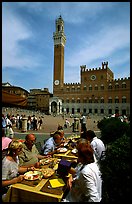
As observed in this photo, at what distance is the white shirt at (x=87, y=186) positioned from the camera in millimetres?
2172

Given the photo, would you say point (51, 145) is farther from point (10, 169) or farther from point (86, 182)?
point (86, 182)

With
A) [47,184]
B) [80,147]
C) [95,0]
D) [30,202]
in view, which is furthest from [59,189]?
[95,0]

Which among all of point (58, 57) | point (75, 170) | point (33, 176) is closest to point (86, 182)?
point (75, 170)

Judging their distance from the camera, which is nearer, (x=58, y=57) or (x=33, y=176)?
(x=33, y=176)

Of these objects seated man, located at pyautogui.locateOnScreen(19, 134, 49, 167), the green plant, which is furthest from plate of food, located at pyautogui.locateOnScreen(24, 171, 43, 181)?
the green plant

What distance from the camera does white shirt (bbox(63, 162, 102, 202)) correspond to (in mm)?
2172

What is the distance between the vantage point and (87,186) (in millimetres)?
2184

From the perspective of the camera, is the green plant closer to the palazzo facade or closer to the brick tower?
the palazzo facade

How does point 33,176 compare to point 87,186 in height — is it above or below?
below

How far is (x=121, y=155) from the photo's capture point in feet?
8.42

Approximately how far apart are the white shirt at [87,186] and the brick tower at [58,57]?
64832mm

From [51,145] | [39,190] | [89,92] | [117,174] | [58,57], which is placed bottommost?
[39,190]

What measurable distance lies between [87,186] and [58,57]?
6935cm

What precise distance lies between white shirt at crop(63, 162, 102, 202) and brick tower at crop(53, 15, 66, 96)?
64.8 m
